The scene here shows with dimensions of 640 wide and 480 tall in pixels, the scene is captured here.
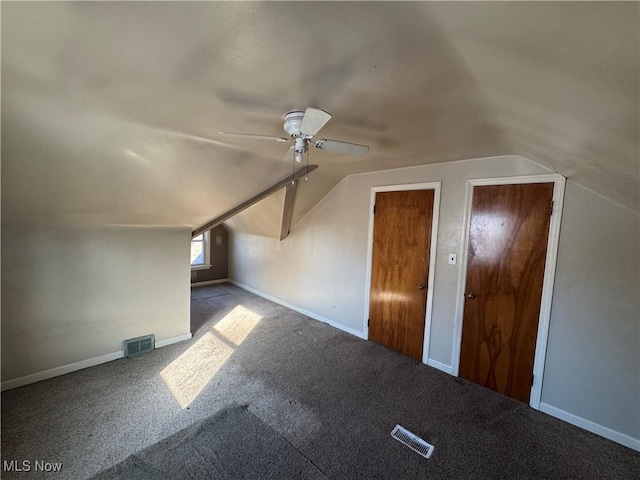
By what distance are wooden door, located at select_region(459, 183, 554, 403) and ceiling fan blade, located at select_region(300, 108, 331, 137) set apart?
6.53 ft

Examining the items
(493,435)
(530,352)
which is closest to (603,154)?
(530,352)

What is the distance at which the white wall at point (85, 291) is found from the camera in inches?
97.2

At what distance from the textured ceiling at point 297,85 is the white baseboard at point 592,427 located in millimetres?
1741

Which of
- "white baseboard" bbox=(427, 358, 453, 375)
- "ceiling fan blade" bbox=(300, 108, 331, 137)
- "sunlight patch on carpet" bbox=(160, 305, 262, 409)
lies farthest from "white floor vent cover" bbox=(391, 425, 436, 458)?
"ceiling fan blade" bbox=(300, 108, 331, 137)

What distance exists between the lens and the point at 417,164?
300 centimetres

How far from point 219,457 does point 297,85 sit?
2.28 meters

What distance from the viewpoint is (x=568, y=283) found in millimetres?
2236

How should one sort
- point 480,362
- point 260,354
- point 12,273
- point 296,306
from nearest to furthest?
point 12,273, point 480,362, point 260,354, point 296,306

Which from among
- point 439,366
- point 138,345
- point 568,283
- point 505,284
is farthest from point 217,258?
point 568,283

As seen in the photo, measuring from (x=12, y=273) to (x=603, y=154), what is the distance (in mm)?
4311

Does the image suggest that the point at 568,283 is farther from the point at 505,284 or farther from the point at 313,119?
the point at 313,119

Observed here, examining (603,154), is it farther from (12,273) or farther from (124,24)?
(12,273)

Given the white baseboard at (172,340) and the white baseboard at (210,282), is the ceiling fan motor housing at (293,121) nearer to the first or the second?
the white baseboard at (172,340)

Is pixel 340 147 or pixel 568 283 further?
pixel 568 283
